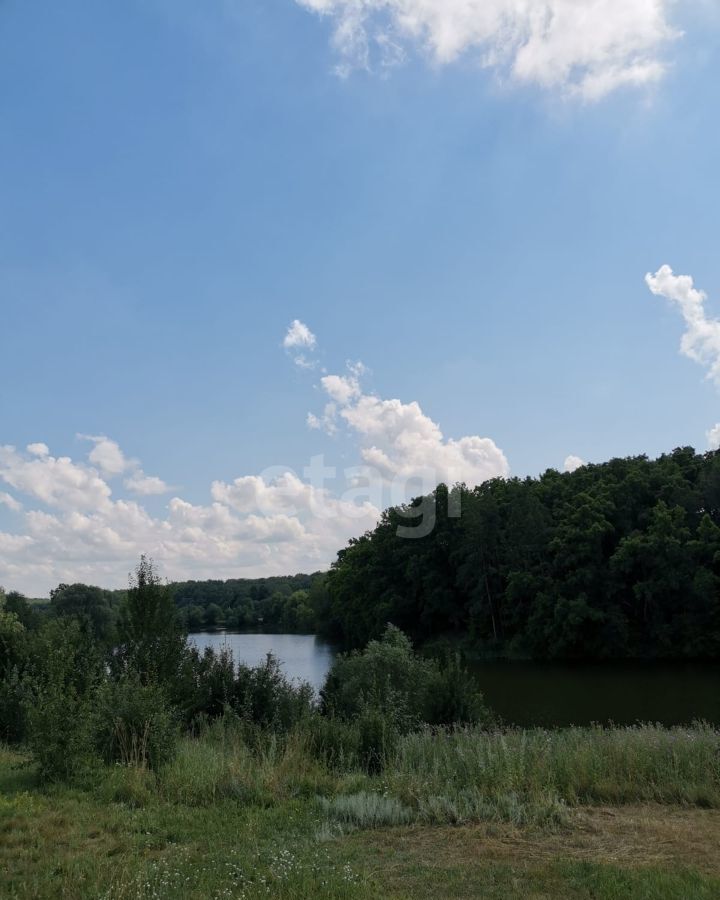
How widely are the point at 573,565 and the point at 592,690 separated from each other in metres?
16.4

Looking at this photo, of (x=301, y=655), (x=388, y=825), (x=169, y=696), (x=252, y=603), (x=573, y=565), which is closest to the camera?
(x=388, y=825)

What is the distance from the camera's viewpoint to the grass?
4.83 metres

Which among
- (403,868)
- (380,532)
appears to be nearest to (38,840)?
(403,868)

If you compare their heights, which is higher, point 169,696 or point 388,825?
point 169,696

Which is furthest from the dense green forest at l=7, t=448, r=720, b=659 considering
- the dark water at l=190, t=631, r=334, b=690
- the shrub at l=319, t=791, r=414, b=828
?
the shrub at l=319, t=791, r=414, b=828

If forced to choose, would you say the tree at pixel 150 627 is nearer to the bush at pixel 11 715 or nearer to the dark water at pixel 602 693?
the bush at pixel 11 715

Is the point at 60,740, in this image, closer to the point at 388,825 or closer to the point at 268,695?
the point at 388,825

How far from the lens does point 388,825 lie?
6.52 meters

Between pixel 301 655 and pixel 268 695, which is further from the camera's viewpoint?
pixel 301 655

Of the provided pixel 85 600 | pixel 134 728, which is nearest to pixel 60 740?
pixel 134 728

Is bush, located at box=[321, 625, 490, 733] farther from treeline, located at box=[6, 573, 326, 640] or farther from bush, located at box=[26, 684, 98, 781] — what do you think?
treeline, located at box=[6, 573, 326, 640]

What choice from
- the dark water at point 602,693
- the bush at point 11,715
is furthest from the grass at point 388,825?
the dark water at point 602,693

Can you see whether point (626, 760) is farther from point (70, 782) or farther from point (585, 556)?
point (585, 556)

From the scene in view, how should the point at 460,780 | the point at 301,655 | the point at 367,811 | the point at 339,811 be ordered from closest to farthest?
the point at 367,811
the point at 339,811
the point at 460,780
the point at 301,655
